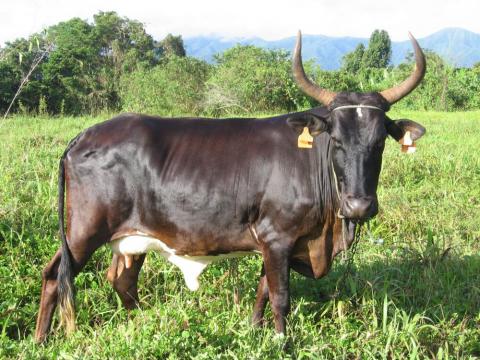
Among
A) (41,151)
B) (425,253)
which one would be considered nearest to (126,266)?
A: (425,253)

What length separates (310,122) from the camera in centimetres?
306

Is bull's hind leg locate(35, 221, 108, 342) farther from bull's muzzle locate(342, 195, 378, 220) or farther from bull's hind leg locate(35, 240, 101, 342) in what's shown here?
bull's muzzle locate(342, 195, 378, 220)

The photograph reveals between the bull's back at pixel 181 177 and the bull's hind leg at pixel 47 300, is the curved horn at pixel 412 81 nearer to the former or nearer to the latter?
the bull's back at pixel 181 177

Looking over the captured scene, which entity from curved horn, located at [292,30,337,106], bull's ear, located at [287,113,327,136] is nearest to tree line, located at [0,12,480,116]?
curved horn, located at [292,30,337,106]

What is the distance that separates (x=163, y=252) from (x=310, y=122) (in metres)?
1.38

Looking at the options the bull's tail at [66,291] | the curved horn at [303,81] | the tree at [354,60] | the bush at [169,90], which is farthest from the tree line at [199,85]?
the tree at [354,60]

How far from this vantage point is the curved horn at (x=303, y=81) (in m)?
3.09

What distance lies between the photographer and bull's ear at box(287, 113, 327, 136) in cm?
304

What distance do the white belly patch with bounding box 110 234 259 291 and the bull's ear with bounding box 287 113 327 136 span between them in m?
0.91

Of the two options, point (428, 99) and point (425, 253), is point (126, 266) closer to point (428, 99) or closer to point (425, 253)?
point (425, 253)

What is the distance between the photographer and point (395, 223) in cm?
512

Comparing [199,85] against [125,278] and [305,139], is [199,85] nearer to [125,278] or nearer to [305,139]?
[125,278]

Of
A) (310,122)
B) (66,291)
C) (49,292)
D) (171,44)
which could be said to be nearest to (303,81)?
(310,122)

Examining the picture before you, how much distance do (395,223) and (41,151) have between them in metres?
4.87
